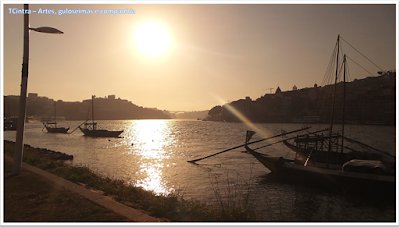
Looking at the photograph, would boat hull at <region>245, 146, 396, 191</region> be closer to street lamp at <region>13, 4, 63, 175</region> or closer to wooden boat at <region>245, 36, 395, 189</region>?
wooden boat at <region>245, 36, 395, 189</region>

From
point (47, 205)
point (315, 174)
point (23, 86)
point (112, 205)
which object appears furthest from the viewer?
point (315, 174)

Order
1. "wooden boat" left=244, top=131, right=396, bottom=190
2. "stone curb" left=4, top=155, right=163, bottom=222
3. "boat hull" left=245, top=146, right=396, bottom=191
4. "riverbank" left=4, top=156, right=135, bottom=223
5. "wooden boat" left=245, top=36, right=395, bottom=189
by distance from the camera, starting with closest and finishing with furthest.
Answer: "riverbank" left=4, top=156, right=135, bottom=223, "stone curb" left=4, top=155, right=163, bottom=222, "wooden boat" left=245, top=36, right=395, bottom=189, "wooden boat" left=244, top=131, right=396, bottom=190, "boat hull" left=245, top=146, right=396, bottom=191

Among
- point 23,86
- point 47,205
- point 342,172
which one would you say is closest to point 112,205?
point 47,205

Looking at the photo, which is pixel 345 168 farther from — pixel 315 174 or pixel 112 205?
pixel 112 205

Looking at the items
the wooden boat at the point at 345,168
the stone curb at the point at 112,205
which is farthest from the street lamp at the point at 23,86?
the wooden boat at the point at 345,168

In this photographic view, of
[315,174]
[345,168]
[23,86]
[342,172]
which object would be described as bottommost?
[315,174]

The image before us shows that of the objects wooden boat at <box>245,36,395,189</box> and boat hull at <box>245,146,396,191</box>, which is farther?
boat hull at <box>245,146,396,191</box>

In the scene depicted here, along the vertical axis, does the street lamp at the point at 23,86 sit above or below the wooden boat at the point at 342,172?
above

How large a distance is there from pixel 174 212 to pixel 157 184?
37.1ft

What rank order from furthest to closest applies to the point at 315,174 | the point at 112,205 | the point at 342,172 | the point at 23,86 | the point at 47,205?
the point at 315,174
the point at 342,172
the point at 23,86
the point at 112,205
the point at 47,205

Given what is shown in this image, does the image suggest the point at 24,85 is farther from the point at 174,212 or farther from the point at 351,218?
the point at 351,218

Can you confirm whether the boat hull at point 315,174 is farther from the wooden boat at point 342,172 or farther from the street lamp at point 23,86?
the street lamp at point 23,86

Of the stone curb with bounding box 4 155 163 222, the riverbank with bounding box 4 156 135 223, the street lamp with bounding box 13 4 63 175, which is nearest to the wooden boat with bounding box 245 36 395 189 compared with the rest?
the stone curb with bounding box 4 155 163 222

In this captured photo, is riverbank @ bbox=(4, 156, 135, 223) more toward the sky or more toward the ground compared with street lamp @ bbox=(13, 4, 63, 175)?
more toward the ground
